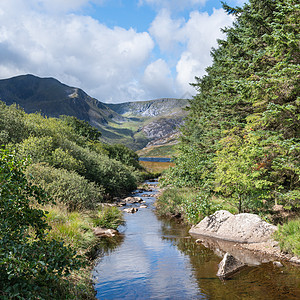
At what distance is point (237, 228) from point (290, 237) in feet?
9.31

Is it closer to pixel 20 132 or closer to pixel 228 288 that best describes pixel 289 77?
pixel 228 288

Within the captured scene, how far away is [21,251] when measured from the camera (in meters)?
4.30

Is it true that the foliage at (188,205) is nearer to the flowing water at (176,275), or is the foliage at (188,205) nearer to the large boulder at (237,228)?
the large boulder at (237,228)

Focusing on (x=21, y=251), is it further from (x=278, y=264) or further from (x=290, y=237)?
(x=290, y=237)

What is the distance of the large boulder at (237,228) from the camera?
1191 centimetres

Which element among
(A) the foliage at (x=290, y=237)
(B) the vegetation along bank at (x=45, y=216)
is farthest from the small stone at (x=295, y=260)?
(B) the vegetation along bank at (x=45, y=216)

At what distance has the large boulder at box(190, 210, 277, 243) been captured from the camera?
11906 mm

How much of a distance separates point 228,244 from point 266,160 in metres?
5.33

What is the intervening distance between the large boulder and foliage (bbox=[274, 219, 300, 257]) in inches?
31.5

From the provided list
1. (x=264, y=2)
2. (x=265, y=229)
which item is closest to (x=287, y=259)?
(x=265, y=229)

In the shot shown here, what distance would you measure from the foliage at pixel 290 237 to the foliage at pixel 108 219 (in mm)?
9565

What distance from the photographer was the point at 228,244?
12.2 m

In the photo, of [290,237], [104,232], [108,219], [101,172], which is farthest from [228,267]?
[101,172]

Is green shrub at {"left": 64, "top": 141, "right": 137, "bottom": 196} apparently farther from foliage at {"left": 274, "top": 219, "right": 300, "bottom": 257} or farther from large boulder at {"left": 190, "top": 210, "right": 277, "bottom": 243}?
foliage at {"left": 274, "top": 219, "right": 300, "bottom": 257}
